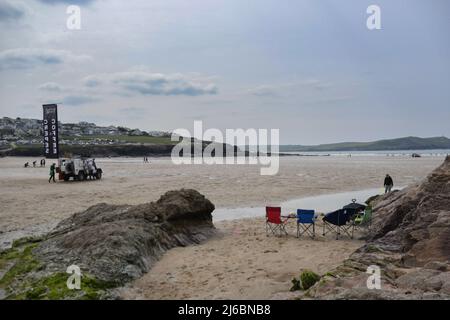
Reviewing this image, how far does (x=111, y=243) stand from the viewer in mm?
9508

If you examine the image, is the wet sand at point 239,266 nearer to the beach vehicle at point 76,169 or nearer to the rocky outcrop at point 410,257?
the rocky outcrop at point 410,257

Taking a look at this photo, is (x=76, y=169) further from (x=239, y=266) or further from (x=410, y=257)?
(x=410, y=257)

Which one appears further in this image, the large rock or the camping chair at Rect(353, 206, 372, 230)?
the camping chair at Rect(353, 206, 372, 230)

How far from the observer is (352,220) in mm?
13414

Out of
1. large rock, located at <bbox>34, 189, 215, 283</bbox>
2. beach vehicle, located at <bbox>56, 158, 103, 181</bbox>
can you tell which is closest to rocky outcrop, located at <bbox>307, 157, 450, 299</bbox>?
large rock, located at <bbox>34, 189, 215, 283</bbox>

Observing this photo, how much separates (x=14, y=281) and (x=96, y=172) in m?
26.9

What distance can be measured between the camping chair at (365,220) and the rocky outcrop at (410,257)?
5.33ft

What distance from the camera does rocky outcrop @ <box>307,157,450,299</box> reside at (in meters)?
6.01

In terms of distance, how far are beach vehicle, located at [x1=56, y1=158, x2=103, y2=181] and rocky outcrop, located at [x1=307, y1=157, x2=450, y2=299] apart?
26995 millimetres

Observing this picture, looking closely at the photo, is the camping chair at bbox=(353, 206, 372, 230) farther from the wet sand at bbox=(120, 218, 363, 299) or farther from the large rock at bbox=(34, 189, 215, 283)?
the large rock at bbox=(34, 189, 215, 283)

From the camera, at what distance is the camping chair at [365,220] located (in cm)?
1300
